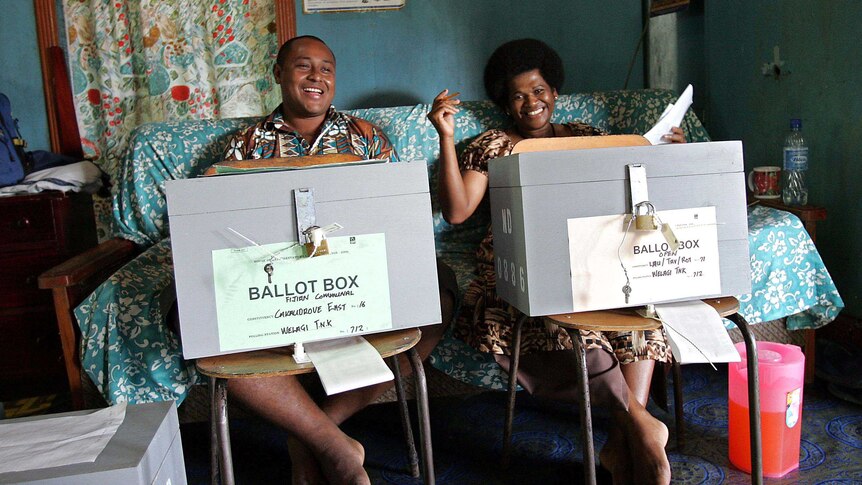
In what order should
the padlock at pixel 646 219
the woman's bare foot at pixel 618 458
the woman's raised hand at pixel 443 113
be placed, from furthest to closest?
the woman's raised hand at pixel 443 113 < the woman's bare foot at pixel 618 458 < the padlock at pixel 646 219

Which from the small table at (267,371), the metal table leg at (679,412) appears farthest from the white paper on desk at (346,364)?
the metal table leg at (679,412)

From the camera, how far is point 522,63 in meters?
1.84

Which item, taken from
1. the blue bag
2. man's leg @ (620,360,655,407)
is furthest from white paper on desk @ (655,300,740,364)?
the blue bag

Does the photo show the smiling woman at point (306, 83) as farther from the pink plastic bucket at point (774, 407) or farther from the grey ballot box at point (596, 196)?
the pink plastic bucket at point (774, 407)

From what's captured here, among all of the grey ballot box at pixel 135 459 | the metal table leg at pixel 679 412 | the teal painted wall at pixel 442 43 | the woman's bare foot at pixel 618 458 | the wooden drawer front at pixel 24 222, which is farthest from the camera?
the teal painted wall at pixel 442 43

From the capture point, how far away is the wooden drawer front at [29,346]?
86.7 inches

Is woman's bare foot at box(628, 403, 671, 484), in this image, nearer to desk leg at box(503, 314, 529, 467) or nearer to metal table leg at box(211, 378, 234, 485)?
desk leg at box(503, 314, 529, 467)

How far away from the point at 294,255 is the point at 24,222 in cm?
163

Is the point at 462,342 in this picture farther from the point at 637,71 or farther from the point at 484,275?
the point at 637,71

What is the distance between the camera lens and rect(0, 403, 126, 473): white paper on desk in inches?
32.5

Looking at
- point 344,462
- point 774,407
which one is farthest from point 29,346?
point 774,407

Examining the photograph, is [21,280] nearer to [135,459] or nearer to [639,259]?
[135,459]

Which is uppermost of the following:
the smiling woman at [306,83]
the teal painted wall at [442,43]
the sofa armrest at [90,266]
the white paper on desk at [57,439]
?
the teal painted wall at [442,43]

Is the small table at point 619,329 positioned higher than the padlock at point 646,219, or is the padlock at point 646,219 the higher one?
the padlock at point 646,219
